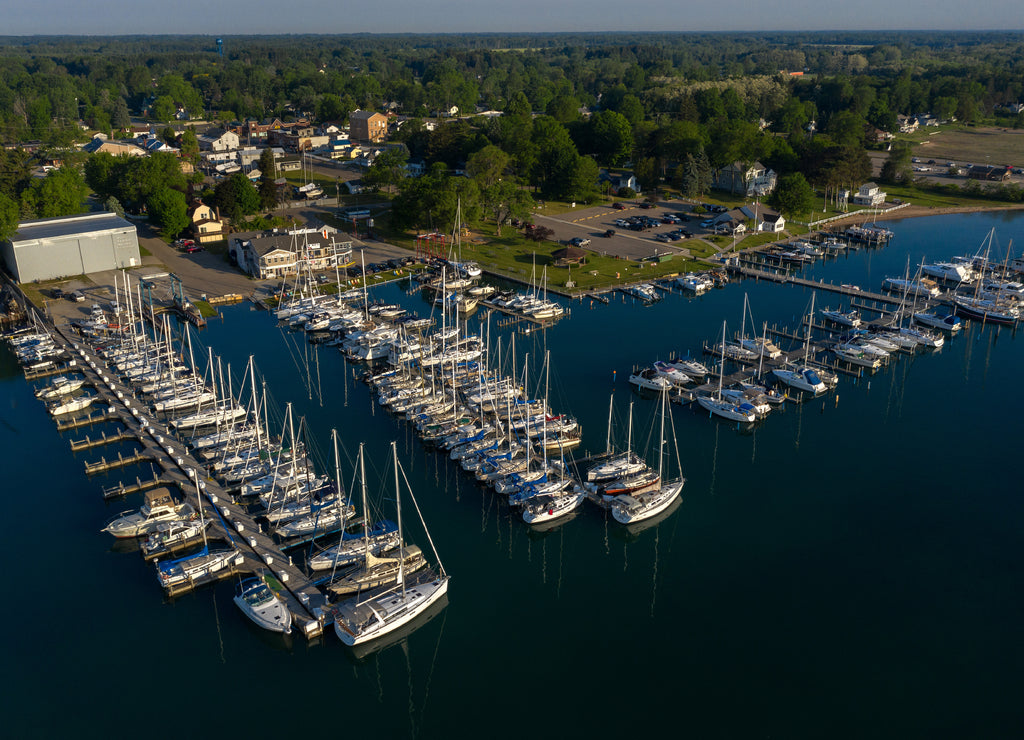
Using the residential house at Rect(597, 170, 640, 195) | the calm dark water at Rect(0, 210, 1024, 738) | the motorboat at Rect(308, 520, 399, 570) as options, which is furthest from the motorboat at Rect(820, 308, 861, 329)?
the residential house at Rect(597, 170, 640, 195)

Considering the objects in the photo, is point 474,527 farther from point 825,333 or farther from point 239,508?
point 825,333

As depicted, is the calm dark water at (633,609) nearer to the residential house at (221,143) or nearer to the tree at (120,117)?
the residential house at (221,143)

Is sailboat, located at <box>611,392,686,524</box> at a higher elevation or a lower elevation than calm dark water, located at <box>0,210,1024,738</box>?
higher

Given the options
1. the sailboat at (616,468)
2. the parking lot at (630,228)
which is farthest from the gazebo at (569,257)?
the sailboat at (616,468)

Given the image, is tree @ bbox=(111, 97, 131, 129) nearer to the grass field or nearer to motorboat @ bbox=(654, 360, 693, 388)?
motorboat @ bbox=(654, 360, 693, 388)

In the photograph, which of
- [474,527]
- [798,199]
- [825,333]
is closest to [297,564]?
[474,527]
